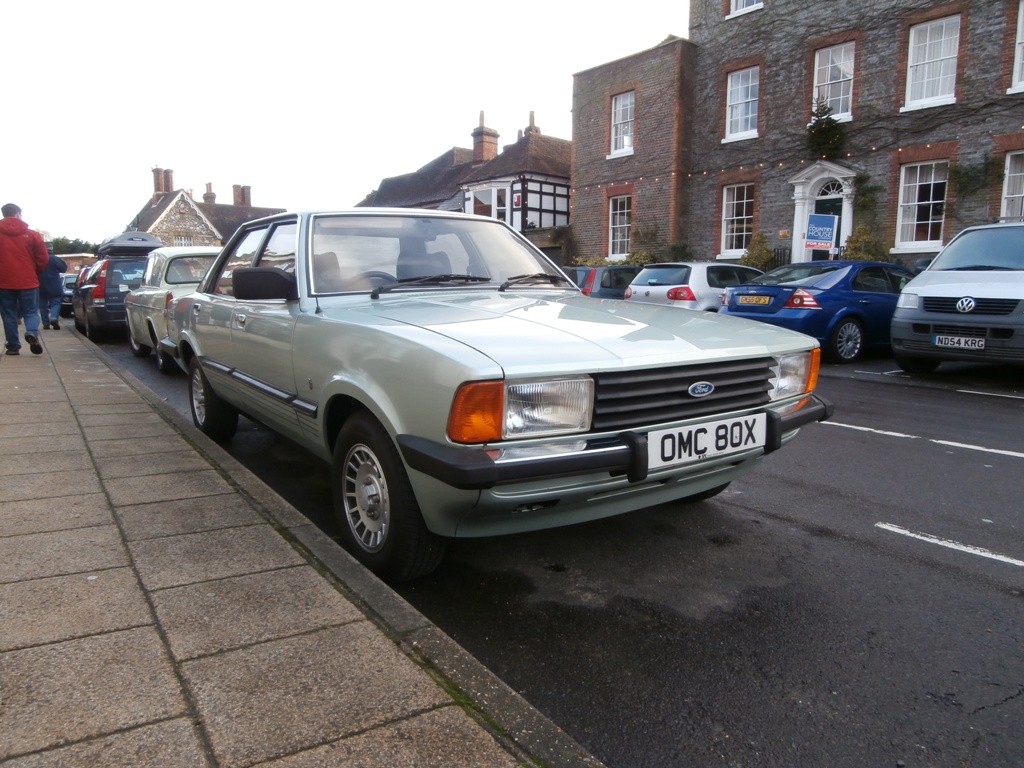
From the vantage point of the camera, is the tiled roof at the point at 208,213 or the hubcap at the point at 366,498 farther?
the tiled roof at the point at 208,213

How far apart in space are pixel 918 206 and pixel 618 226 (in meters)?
8.72

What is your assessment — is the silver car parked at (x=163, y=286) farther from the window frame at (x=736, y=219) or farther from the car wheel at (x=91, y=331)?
the window frame at (x=736, y=219)

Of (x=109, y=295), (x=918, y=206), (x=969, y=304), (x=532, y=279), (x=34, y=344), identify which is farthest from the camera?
(x=918, y=206)

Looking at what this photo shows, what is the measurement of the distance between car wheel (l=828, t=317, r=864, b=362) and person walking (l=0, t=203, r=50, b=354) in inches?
421

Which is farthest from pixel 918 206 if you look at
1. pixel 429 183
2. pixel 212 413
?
pixel 429 183

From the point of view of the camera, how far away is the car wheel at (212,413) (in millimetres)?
5430

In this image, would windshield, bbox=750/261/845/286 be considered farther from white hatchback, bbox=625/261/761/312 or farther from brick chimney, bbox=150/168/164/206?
brick chimney, bbox=150/168/164/206

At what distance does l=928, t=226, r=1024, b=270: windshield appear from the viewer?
342 inches

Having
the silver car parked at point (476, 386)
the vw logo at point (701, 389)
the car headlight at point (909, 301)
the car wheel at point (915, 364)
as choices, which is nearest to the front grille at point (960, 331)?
the car headlight at point (909, 301)

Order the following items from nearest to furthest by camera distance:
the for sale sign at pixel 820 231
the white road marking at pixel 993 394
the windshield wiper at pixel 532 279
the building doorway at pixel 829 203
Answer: the windshield wiper at pixel 532 279 < the white road marking at pixel 993 394 < the for sale sign at pixel 820 231 < the building doorway at pixel 829 203

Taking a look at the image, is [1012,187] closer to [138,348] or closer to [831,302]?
[831,302]

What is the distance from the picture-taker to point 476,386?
2520mm

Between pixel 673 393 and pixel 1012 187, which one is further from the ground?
pixel 1012 187

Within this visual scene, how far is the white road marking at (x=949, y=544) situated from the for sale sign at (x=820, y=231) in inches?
456
